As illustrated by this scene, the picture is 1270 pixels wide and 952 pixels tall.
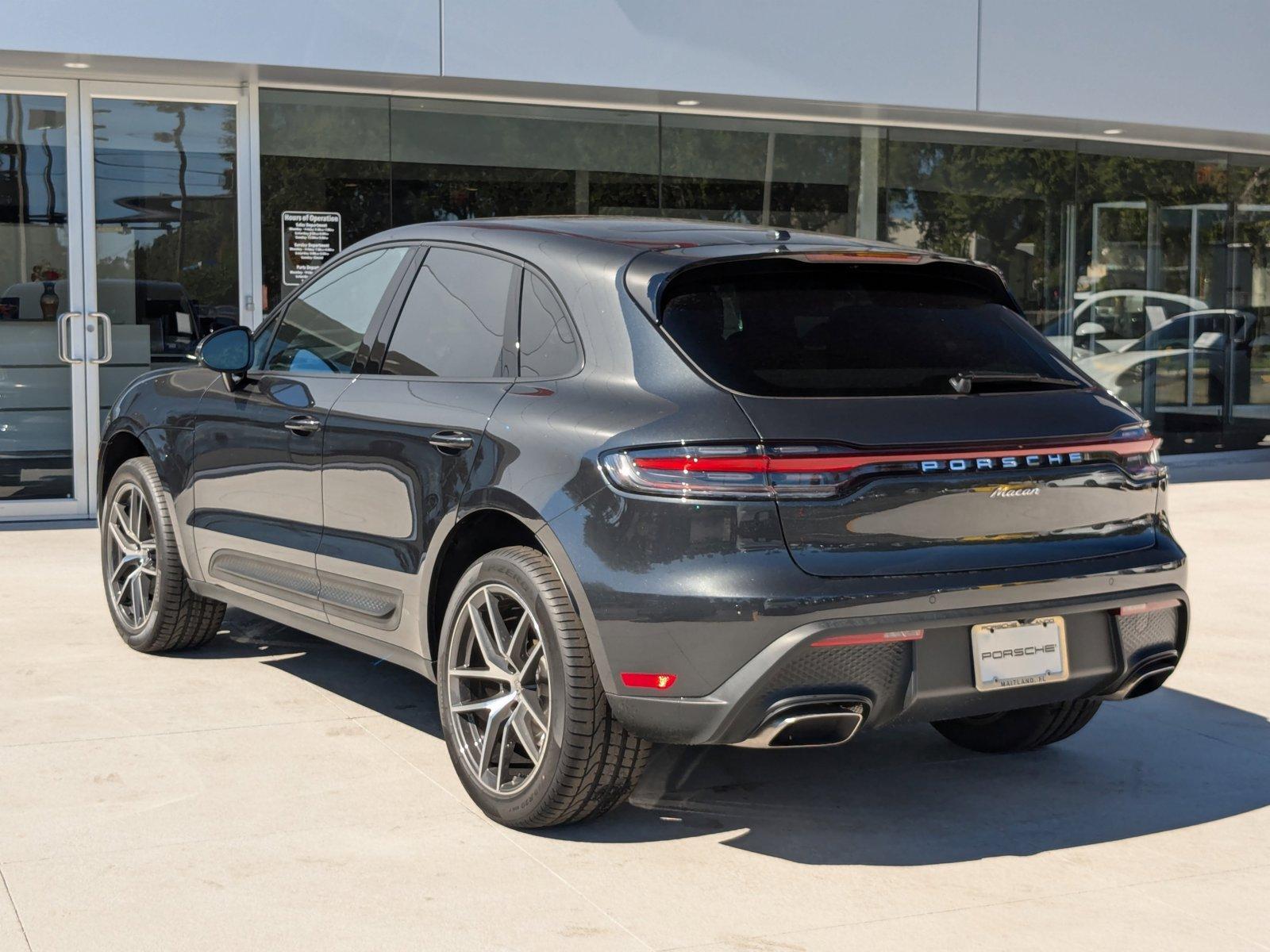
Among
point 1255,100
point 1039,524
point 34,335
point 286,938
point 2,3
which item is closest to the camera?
point 286,938

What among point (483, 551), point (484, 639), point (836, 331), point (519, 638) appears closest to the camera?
point (836, 331)

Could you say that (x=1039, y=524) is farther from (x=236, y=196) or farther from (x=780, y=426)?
(x=236, y=196)

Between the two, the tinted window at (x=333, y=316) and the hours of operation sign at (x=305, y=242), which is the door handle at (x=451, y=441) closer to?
the tinted window at (x=333, y=316)

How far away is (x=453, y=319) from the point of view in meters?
4.89

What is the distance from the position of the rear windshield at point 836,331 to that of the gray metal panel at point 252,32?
6958 millimetres

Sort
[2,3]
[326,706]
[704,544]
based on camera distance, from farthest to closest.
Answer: [2,3]
[326,706]
[704,544]

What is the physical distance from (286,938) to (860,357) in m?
2.07

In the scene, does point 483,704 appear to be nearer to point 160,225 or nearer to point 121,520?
point 121,520

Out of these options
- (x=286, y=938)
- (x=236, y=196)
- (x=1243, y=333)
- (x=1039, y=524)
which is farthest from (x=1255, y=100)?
(x=286, y=938)

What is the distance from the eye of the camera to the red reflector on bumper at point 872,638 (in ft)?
12.6

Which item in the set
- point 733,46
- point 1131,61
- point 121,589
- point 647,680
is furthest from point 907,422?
point 1131,61

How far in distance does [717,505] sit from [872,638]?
20.1 inches

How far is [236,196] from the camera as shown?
1136 centimetres

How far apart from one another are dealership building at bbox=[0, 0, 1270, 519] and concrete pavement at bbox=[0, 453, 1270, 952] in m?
5.32
